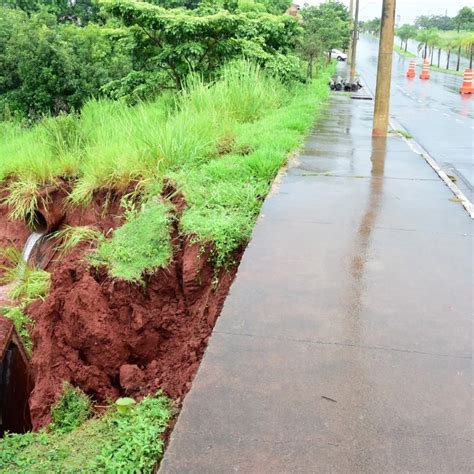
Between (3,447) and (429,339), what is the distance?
2.63m

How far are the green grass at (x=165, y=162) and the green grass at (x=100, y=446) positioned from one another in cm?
159

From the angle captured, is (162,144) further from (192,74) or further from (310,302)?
(192,74)

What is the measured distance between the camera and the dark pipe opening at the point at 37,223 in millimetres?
8203

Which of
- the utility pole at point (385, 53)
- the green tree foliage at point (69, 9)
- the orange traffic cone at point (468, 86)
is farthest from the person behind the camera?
the green tree foliage at point (69, 9)

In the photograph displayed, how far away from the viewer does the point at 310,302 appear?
3861 mm

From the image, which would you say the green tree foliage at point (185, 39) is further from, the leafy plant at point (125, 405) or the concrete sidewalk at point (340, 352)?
the leafy plant at point (125, 405)

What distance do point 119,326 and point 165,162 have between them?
9.22ft

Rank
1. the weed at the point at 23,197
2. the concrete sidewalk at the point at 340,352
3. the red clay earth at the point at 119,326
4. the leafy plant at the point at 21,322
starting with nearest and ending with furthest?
the concrete sidewalk at the point at 340,352 → the red clay earth at the point at 119,326 → the leafy plant at the point at 21,322 → the weed at the point at 23,197

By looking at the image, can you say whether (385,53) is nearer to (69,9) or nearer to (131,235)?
(131,235)

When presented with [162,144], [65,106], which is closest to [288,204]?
[162,144]

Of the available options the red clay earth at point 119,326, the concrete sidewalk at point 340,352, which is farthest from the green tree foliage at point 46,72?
the concrete sidewalk at point 340,352

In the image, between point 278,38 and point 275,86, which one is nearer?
point 275,86

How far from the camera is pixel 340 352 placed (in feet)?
10.7

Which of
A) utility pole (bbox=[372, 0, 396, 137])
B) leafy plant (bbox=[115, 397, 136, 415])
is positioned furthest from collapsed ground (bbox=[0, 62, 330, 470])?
utility pole (bbox=[372, 0, 396, 137])
